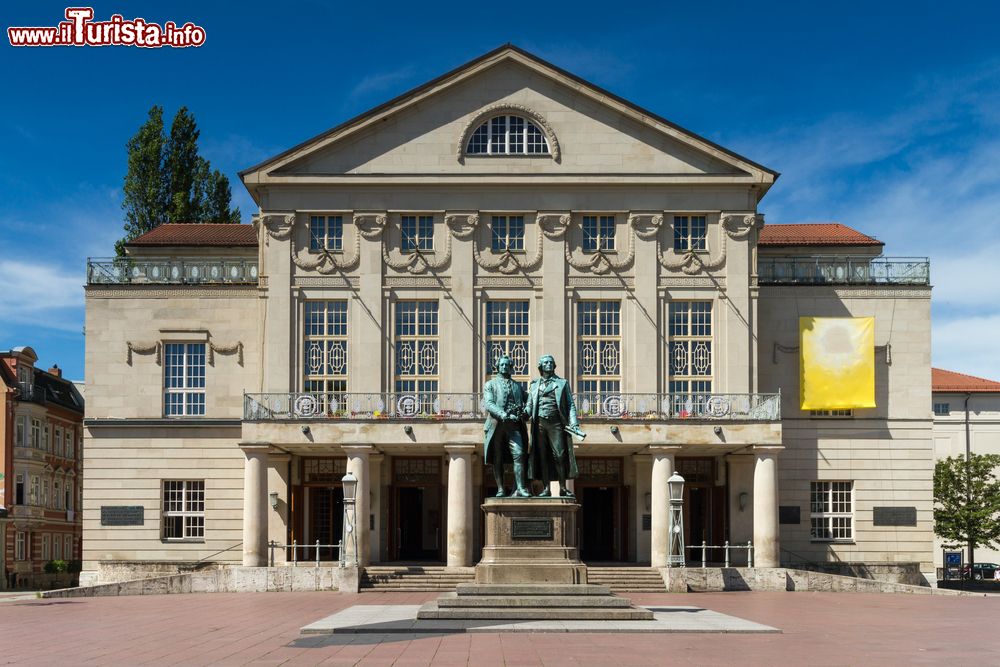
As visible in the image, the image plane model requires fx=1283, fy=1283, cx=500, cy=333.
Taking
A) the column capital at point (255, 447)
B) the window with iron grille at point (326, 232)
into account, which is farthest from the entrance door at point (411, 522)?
the window with iron grille at point (326, 232)

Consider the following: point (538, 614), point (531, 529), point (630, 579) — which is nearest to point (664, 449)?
point (630, 579)

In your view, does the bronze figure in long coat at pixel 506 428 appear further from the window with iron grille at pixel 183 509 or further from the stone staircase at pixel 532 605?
the window with iron grille at pixel 183 509

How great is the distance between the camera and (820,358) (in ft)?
157

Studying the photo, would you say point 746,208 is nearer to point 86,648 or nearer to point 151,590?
point 151,590

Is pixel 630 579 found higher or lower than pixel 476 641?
lower

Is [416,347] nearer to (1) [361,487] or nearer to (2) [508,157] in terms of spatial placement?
(1) [361,487]

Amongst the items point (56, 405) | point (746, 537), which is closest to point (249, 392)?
point (746, 537)

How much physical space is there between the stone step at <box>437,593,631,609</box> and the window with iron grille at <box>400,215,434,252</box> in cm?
2365

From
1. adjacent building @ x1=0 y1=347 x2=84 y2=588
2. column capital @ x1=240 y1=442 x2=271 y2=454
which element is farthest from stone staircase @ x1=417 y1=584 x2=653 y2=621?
adjacent building @ x1=0 y1=347 x2=84 y2=588

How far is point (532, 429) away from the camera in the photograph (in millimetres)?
26922

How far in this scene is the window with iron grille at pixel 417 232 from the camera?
155 feet

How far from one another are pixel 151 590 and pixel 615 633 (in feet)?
69.7

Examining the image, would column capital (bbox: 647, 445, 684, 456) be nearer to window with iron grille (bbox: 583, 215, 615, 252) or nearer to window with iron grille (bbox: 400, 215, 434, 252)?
window with iron grille (bbox: 583, 215, 615, 252)

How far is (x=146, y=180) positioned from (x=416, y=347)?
25172 mm
